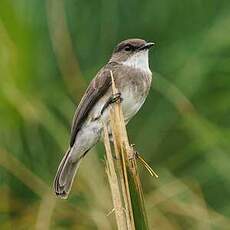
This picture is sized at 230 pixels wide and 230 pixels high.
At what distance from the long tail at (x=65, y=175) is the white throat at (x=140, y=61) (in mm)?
480

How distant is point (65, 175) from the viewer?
3.56 meters

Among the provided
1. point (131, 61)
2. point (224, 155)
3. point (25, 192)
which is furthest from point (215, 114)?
point (25, 192)

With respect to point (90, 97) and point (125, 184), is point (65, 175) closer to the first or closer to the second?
point (90, 97)

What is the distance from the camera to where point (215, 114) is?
12.8 feet

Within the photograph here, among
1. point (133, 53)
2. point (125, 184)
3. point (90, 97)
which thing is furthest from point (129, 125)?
point (125, 184)

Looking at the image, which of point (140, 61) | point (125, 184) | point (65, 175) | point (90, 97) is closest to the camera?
point (125, 184)

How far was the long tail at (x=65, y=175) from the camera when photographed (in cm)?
339

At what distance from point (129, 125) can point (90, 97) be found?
0.54 meters

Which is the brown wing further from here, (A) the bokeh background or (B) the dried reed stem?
(B) the dried reed stem

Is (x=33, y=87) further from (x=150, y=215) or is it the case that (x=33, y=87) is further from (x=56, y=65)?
(x=150, y=215)

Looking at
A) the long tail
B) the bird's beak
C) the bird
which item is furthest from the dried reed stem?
the bird's beak

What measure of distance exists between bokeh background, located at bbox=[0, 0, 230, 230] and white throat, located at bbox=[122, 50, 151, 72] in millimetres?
139

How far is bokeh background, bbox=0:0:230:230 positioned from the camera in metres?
3.60

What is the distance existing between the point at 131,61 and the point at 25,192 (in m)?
0.75
